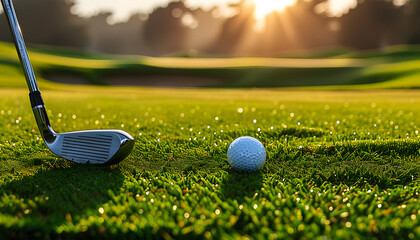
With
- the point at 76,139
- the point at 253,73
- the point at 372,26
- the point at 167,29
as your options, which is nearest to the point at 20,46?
the point at 76,139

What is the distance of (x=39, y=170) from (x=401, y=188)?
3.06m

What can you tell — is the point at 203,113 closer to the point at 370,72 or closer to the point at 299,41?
the point at 370,72

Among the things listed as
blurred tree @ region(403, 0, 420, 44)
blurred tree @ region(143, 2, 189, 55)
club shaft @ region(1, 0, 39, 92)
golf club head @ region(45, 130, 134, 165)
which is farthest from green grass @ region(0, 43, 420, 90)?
blurred tree @ region(143, 2, 189, 55)

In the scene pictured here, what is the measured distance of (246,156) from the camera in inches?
119

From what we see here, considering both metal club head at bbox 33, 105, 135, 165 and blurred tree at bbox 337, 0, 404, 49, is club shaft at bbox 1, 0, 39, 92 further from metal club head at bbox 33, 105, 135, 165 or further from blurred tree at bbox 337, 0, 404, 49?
blurred tree at bbox 337, 0, 404, 49

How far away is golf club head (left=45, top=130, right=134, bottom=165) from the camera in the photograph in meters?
2.97

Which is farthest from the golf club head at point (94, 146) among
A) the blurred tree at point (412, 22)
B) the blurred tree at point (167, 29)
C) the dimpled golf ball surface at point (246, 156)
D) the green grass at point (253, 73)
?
the blurred tree at point (167, 29)

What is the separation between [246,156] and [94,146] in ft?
4.34

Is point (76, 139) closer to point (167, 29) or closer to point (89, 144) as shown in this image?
point (89, 144)

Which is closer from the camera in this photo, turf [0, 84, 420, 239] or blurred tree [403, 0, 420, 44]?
turf [0, 84, 420, 239]

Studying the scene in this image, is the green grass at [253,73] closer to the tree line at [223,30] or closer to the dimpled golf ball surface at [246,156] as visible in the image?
the dimpled golf ball surface at [246,156]

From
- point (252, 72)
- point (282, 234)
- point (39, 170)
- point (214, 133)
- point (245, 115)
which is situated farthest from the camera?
point (252, 72)

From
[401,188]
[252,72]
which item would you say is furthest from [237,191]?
[252,72]

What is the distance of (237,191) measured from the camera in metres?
2.63
